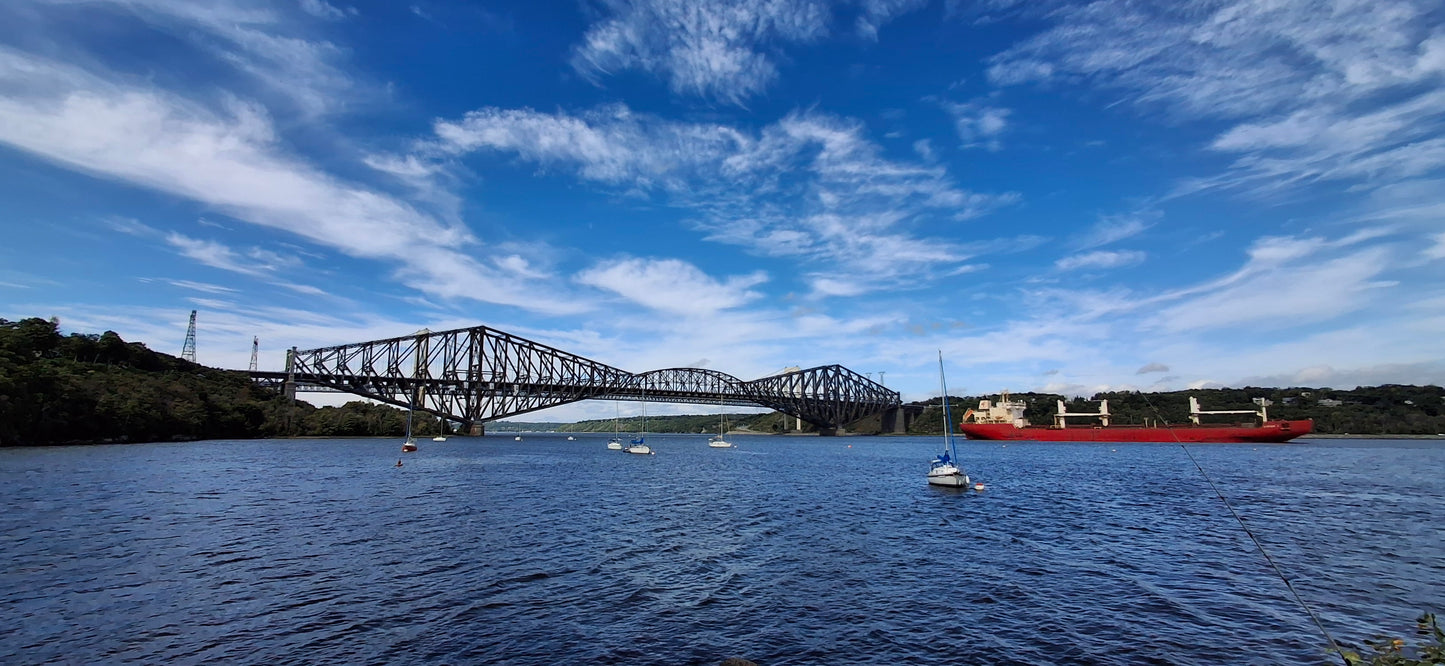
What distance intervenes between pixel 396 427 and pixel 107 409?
7775 centimetres

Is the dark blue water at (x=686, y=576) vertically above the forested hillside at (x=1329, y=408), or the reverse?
the forested hillside at (x=1329, y=408)

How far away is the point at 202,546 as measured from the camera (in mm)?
21578

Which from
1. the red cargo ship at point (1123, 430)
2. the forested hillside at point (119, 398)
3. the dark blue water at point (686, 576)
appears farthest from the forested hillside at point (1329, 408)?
the forested hillside at point (119, 398)

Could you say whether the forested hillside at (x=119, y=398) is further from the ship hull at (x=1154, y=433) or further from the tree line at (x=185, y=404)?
the ship hull at (x=1154, y=433)

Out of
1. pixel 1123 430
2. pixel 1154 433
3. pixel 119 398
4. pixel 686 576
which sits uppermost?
pixel 119 398

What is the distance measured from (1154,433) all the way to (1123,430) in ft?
16.7

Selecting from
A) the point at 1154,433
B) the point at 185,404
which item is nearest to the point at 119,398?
the point at 185,404

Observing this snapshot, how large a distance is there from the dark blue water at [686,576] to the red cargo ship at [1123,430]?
268ft

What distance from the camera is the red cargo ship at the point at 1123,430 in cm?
10675

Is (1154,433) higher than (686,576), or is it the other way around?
(1154,433)

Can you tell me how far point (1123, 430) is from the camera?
11812cm

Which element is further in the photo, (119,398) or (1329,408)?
(1329,408)

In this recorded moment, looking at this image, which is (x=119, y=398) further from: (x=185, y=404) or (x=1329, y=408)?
(x=1329, y=408)

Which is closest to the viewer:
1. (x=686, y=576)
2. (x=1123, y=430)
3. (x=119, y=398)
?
(x=686, y=576)
